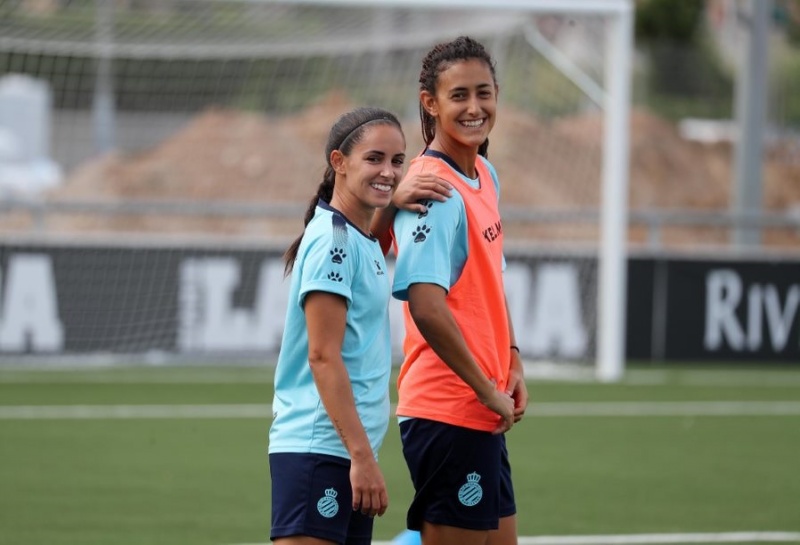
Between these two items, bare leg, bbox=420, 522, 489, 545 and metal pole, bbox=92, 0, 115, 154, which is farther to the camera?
metal pole, bbox=92, 0, 115, 154

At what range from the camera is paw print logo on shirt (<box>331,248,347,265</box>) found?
444cm

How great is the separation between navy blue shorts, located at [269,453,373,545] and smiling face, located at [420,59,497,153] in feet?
3.92

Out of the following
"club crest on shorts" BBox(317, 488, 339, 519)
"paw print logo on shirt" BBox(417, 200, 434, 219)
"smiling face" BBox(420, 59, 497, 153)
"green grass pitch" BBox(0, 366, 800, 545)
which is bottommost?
"green grass pitch" BBox(0, 366, 800, 545)

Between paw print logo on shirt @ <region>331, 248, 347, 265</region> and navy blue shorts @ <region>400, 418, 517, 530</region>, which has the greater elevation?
paw print logo on shirt @ <region>331, 248, 347, 265</region>

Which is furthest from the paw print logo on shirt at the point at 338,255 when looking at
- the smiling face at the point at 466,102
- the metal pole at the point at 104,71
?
the metal pole at the point at 104,71

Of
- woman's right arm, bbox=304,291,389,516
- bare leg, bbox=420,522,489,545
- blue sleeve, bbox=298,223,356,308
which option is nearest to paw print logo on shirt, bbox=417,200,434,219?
blue sleeve, bbox=298,223,356,308

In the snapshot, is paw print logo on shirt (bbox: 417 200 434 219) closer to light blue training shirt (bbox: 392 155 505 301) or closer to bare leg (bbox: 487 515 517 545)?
light blue training shirt (bbox: 392 155 505 301)

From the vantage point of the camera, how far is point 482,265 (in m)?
4.94

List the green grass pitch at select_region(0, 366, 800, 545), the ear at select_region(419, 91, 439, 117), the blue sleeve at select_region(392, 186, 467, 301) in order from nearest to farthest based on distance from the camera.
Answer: the blue sleeve at select_region(392, 186, 467, 301)
the ear at select_region(419, 91, 439, 117)
the green grass pitch at select_region(0, 366, 800, 545)

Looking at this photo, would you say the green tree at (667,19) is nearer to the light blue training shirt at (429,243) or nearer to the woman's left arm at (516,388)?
the woman's left arm at (516,388)

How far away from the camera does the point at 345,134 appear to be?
15.3 ft

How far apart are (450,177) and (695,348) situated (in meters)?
12.7

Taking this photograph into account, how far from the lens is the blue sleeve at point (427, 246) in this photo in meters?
4.73

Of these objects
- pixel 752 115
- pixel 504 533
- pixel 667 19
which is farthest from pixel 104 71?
pixel 667 19
